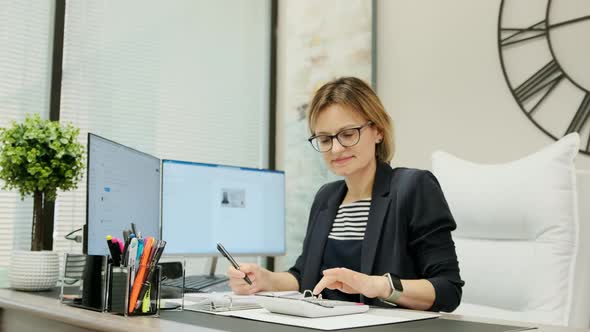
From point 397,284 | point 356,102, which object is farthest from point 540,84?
point 397,284

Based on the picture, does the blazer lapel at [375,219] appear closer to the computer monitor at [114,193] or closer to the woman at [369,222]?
the woman at [369,222]

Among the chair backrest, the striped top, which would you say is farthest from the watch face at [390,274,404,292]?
the chair backrest

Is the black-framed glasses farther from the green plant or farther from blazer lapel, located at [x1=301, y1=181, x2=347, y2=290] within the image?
the green plant

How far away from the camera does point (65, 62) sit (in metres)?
2.45

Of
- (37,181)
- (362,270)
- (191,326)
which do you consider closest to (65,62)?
(37,181)

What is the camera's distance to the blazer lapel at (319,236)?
1.61 metres

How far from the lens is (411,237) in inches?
57.9

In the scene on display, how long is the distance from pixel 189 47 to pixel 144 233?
150cm

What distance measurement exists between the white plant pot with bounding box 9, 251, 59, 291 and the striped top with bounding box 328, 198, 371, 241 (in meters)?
0.79

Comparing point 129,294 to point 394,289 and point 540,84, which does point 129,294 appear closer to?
point 394,289

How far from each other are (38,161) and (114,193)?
0.51m

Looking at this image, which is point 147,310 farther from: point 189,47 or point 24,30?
point 189,47

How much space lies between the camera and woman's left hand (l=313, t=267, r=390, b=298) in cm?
118

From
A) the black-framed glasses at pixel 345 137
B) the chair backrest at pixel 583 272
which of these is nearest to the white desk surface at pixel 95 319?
the black-framed glasses at pixel 345 137
